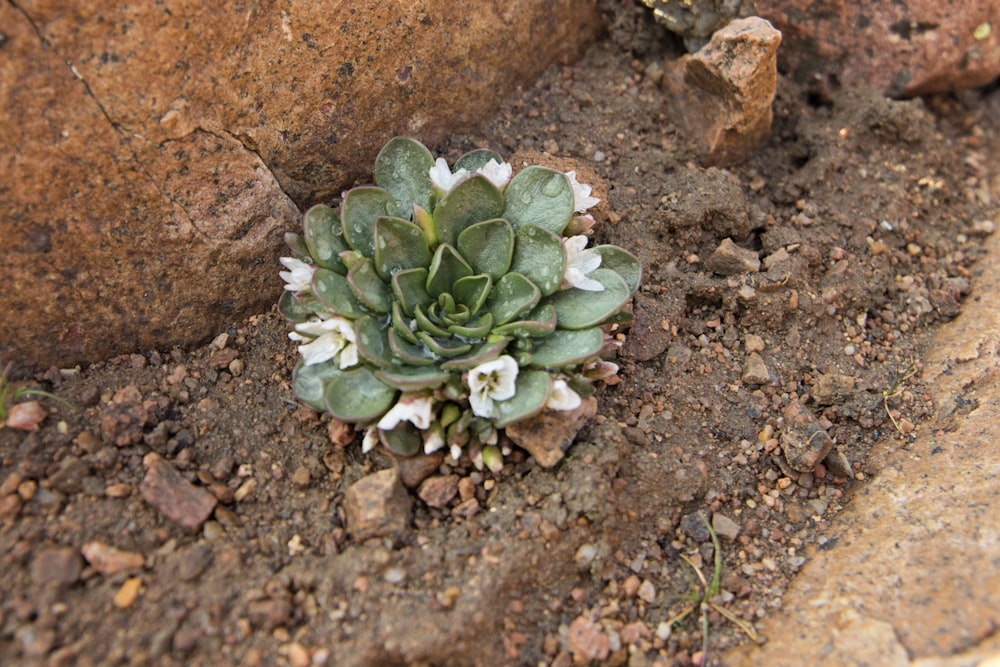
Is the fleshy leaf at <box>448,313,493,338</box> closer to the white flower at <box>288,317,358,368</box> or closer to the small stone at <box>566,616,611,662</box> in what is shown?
the white flower at <box>288,317,358,368</box>

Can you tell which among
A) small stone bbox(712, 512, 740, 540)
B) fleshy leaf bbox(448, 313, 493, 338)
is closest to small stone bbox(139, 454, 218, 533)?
fleshy leaf bbox(448, 313, 493, 338)

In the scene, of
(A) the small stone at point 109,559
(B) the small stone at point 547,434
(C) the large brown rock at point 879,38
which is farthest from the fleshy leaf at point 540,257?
(C) the large brown rock at point 879,38

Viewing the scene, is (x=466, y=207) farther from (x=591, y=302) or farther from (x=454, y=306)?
(x=591, y=302)

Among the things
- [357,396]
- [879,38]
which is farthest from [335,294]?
[879,38]

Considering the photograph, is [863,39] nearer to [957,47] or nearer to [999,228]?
[957,47]

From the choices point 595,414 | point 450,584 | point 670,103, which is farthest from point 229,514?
point 670,103

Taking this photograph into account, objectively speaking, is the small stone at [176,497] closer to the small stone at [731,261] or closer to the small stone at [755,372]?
the small stone at [755,372]
